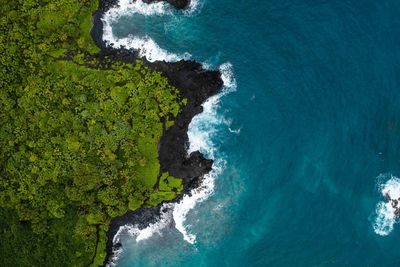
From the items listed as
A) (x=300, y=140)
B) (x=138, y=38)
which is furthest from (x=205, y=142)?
(x=138, y=38)

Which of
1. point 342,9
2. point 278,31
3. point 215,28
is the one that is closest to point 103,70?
point 215,28

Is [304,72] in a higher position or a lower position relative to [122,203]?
higher

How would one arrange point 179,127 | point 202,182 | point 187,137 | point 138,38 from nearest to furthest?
1. point 179,127
2. point 187,137
3. point 202,182
4. point 138,38

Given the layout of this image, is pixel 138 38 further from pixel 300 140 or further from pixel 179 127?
pixel 300 140

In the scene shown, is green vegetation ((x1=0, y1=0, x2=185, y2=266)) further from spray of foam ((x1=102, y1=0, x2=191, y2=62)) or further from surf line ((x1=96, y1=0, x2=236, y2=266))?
spray of foam ((x1=102, y1=0, x2=191, y2=62))

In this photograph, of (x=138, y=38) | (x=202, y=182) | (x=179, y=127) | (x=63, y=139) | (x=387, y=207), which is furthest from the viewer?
(x=387, y=207)

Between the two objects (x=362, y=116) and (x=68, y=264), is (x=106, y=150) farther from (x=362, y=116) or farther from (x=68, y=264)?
(x=362, y=116)
